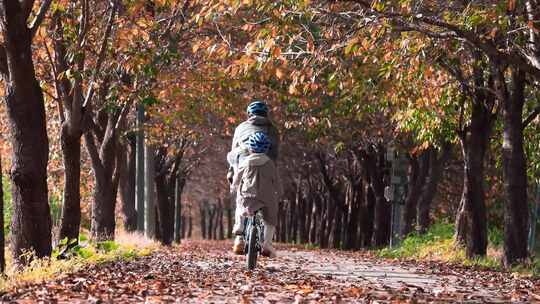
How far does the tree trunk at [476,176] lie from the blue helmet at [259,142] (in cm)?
845

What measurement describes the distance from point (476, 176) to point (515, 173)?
314 cm

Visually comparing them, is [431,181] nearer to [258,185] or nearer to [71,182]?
[71,182]

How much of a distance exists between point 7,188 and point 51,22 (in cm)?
3213

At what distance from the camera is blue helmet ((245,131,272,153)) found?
13.5 m

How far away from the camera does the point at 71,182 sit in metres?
18.4

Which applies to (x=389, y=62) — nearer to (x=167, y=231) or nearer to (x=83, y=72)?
(x=83, y=72)

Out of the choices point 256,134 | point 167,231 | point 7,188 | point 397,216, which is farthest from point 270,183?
point 7,188

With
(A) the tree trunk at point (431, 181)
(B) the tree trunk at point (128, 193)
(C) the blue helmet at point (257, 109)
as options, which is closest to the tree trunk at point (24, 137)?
(C) the blue helmet at point (257, 109)

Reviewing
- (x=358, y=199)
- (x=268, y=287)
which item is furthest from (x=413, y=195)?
(x=268, y=287)

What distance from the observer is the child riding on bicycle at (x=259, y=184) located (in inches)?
532

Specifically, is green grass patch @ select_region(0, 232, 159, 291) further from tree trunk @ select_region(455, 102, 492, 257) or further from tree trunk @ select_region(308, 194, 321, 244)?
tree trunk @ select_region(308, 194, 321, 244)

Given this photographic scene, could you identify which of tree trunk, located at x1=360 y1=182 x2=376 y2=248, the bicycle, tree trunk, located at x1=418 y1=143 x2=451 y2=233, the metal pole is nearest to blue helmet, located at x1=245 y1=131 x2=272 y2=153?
the bicycle

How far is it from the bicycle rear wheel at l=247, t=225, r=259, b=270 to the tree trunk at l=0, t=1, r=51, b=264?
8.96 feet

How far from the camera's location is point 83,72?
15977 millimetres
